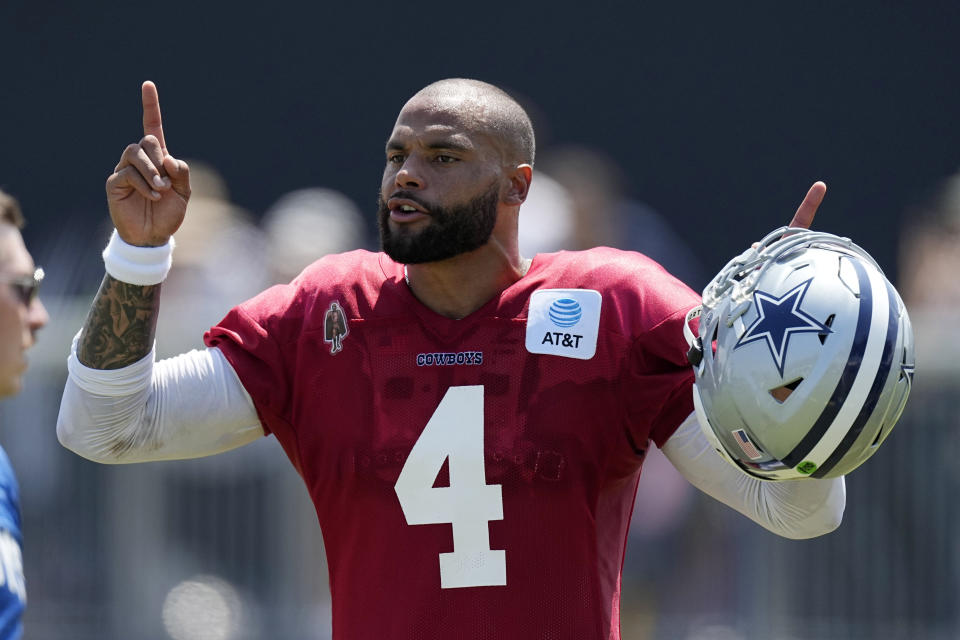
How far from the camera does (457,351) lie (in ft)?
12.0

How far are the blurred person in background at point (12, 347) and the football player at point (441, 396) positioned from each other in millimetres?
135

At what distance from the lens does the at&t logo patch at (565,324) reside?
3.64 m

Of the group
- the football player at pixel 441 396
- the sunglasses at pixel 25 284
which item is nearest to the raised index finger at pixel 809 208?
the football player at pixel 441 396

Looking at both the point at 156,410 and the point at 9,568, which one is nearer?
the point at 9,568

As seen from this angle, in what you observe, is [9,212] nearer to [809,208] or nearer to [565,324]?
[565,324]

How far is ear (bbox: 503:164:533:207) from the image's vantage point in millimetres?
3898

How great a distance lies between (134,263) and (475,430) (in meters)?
0.87

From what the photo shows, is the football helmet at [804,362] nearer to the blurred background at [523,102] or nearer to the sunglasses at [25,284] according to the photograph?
the sunglasses at [25,284]

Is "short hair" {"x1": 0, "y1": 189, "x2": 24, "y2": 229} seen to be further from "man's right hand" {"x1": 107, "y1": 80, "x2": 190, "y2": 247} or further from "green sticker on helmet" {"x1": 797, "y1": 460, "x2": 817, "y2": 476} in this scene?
"green sticker on helmet" {"x1": 797, "y1": 460, "x2": 817, "y2": 476}

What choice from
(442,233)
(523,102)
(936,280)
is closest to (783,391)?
(442,233)

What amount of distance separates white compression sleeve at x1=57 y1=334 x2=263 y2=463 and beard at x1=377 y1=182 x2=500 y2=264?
50 cm

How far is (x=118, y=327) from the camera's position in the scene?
3486mm

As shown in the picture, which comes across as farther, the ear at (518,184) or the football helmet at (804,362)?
the ear at (518,184)

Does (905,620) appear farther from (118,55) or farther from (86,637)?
(118,55)
